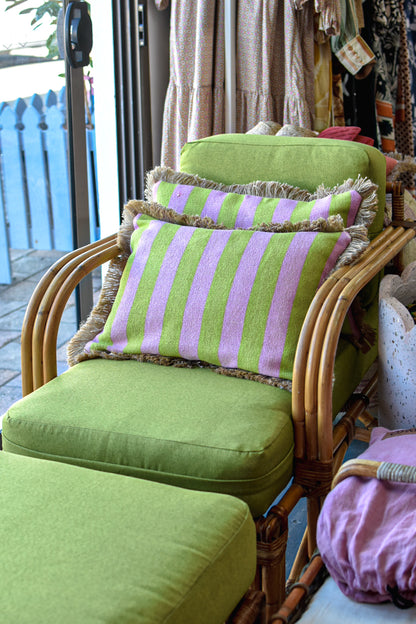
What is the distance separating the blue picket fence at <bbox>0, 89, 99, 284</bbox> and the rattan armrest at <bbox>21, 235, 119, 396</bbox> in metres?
1.18

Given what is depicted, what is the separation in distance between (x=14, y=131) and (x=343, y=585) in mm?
2168

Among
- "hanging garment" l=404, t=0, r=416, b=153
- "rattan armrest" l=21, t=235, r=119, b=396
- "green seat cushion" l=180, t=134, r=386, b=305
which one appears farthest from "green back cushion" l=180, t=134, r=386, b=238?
"hanging garment" l=404, t=0, r=416, b=153

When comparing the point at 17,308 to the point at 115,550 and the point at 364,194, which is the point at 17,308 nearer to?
the point at 364,194

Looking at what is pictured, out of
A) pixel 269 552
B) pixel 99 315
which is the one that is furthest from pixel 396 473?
pixel 99 315

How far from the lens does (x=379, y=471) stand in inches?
44.9

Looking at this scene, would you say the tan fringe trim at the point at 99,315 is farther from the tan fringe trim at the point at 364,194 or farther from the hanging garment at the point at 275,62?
the hanging garment at the point at 275,62

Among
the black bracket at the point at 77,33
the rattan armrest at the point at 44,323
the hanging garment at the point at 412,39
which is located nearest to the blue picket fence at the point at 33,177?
the black bracket at the point at 77,33

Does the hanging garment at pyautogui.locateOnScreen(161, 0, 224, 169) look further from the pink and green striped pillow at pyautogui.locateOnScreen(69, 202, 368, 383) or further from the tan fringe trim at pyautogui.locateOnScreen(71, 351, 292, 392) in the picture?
the tan fringe trim at pyautogui.locateOnScreen(71, 351, 292, 392)

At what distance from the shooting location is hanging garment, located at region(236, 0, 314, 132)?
97.6 inches

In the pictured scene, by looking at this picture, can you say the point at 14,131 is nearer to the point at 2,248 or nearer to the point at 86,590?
the point at 2,248

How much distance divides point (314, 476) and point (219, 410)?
0.23m

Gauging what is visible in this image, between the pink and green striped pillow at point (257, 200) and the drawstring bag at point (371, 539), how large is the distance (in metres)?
0.71

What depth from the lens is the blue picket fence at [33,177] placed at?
8.93 ft

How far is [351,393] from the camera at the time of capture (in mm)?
1717
